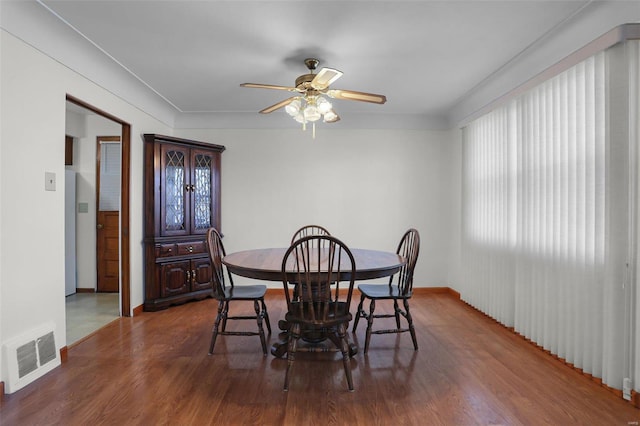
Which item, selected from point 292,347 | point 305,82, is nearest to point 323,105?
point 305,82

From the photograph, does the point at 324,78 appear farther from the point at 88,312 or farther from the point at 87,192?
the point at 87,192

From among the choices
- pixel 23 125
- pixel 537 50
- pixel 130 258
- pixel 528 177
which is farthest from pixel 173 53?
pixel 528 177

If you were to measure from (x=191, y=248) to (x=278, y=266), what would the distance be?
2287 millimetres

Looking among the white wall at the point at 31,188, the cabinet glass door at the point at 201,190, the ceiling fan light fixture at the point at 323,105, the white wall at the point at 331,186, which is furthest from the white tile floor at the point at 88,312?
the ceiling fan light fixture at the point at 323,105

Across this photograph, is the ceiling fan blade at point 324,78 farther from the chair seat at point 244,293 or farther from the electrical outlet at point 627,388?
the electrical outlet at point 627,388

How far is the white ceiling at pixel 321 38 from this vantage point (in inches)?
86.5

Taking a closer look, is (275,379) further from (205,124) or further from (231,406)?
(205,124)

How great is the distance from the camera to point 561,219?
2.54m

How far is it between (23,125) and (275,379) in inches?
93.0

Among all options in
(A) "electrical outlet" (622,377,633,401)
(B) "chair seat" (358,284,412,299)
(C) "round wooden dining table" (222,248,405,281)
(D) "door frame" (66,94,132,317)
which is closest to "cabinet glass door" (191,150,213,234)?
(D) "door frame" (66,94,132,317)

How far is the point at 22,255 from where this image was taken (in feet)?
7.30

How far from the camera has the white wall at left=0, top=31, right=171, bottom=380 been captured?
6.89 ft

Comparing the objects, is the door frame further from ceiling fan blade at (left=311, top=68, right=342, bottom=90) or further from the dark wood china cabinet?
ceiling fan blade at (left=311, top=68, right=342, bottom=90)

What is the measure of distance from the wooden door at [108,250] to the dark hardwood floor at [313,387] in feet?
6.33
